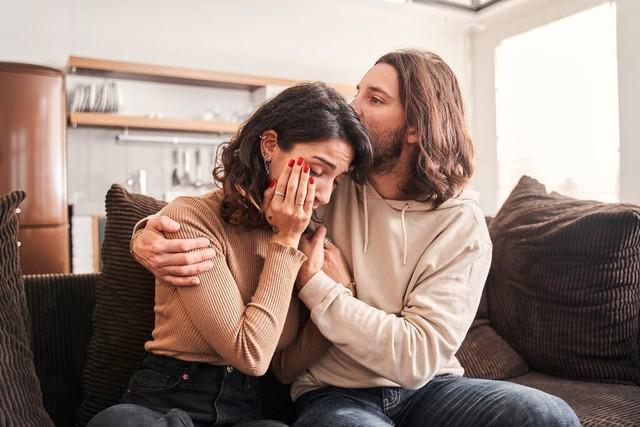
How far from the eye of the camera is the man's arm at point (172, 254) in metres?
1.14

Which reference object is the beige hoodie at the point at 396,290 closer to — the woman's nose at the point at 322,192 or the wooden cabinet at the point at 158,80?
the woman's nose at the point at 322,192

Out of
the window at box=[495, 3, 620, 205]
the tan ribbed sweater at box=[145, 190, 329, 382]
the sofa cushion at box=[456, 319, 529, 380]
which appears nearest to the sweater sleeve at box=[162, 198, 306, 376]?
the tan ribbed sweater at box=[145, 190, 329, 382]

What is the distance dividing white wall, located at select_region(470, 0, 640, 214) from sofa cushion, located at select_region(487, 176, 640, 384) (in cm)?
306

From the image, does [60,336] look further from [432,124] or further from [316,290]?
[432,124]

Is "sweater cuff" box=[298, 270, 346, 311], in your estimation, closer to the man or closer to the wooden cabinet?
the man

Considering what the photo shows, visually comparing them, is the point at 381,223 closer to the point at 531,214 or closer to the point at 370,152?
the point at 370,152

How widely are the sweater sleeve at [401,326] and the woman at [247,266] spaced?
0.30 ft

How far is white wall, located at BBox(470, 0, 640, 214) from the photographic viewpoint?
4383mm

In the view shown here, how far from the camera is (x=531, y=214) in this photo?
1.84 m

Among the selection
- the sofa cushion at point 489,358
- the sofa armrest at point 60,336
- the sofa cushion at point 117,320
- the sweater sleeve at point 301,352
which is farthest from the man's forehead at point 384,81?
the sofa armrest at point 60,336

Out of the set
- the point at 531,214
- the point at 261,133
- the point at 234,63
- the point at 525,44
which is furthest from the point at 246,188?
the point at 525,44

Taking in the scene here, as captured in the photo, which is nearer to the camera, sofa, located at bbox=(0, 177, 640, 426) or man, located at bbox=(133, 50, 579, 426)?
man, located at bbox=(133, 50, 579, 426)

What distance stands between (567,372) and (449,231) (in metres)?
0.62

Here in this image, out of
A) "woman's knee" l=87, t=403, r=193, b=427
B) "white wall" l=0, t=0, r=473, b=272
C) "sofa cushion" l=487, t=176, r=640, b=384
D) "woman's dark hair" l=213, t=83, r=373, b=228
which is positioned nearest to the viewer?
"woman's knee" l=87, t=403, r=193, b=427
